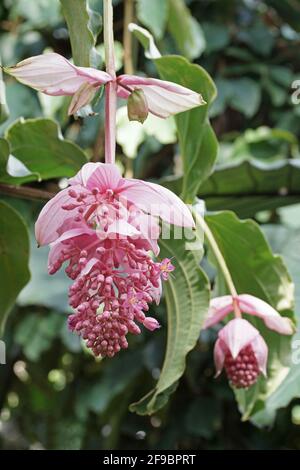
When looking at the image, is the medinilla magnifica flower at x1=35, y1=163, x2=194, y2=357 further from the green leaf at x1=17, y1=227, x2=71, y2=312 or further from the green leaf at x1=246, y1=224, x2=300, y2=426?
the green leaf at x1=17, y1=227, x2=71, y2=312

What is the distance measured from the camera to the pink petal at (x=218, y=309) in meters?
0.69

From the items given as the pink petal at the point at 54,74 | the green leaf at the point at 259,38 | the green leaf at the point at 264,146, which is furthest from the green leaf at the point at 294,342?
the green leaf at the point at 259,38

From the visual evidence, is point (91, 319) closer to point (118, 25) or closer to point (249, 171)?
point (249, 171)

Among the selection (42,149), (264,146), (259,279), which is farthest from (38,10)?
(259,279)

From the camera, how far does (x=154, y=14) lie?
1168 mm

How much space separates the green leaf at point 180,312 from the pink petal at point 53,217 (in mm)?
180

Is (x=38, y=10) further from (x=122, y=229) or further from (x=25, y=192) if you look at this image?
(x=122, y=229)

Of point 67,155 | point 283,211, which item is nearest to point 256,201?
point 283,211

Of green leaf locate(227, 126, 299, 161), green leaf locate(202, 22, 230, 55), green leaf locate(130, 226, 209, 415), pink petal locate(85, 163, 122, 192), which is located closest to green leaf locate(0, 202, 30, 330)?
green leaf locate(130, 226, 209, 415)

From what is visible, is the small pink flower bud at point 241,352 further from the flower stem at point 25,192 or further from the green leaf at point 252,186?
the green leaf at point 252,186

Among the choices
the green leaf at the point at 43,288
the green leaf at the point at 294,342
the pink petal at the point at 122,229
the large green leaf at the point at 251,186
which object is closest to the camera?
the pink petal at the point at 122,229

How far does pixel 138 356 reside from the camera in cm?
128

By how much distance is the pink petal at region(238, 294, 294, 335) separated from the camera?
68 centimetres
